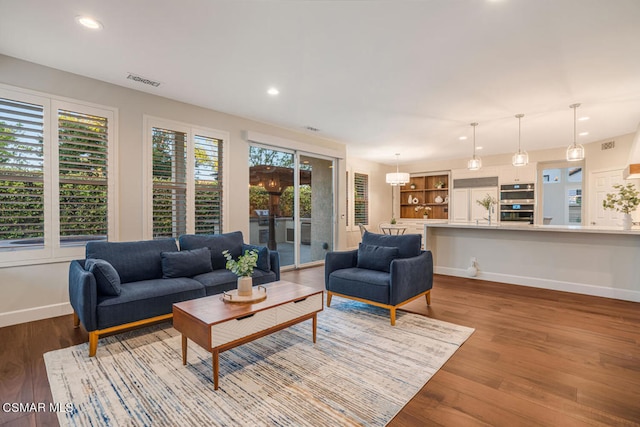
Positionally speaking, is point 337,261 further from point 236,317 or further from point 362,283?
point 236,317

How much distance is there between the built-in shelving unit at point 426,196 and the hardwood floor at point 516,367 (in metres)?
5.47

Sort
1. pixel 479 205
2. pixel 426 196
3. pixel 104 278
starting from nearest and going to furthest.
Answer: pixel 104 278, pixel 479 205, pixel 426 196

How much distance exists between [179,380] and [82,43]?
3.14 m

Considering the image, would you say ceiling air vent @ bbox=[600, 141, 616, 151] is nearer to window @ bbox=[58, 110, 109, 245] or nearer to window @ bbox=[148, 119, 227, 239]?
window @ bbox=[148, 119, 227, 239]

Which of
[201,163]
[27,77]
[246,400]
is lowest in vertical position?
[246,400]

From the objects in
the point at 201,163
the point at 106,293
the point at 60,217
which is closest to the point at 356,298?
the point at 106,293

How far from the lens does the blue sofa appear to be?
8.34ft

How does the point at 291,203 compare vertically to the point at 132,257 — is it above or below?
above

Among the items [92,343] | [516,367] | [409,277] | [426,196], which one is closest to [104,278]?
[92,343]

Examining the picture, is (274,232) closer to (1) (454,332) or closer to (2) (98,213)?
(2) (98,213)

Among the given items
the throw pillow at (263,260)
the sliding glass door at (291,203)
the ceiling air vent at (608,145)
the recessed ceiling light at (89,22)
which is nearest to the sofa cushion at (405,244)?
the throw pillow at (263,260)

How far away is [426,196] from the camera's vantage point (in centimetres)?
963

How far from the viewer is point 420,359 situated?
8.13ft

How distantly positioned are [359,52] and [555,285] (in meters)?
4.49
